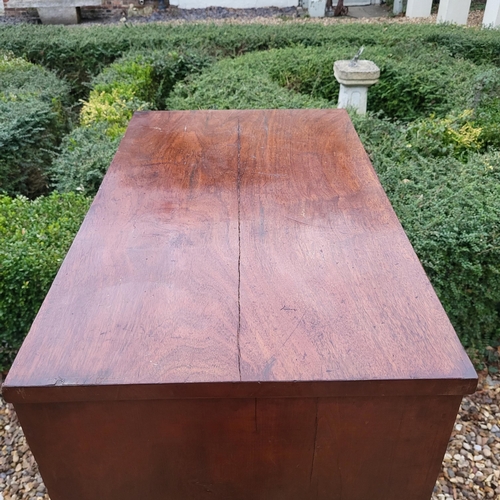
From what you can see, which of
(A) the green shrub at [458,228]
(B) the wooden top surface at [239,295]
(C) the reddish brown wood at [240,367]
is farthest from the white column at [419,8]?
(C) the reddish brown wood at [240,367]

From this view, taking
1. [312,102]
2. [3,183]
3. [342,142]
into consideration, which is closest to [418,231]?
[342,142]

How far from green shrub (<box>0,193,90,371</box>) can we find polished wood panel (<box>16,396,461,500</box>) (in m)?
1.31

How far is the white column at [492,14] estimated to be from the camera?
8.38 metres

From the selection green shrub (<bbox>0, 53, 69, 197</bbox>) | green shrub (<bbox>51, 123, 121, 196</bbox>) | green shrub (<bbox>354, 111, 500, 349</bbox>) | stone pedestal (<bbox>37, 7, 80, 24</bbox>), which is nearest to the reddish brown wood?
green shrub (<bbox>354, 111, 500, 349</bbox>)

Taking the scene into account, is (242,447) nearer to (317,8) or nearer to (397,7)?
(317,8)

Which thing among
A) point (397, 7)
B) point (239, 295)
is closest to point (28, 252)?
point (239, 295)

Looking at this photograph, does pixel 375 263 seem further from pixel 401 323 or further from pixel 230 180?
pixel 230 180

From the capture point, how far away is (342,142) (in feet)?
7.47

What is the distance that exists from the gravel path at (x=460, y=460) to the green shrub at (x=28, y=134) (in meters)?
1.68

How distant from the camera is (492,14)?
8.56 m

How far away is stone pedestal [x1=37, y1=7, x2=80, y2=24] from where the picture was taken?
406 inches

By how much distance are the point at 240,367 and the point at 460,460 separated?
6.02 ft

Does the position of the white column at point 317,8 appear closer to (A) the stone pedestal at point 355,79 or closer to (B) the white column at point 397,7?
(B) the white column at point 397,7

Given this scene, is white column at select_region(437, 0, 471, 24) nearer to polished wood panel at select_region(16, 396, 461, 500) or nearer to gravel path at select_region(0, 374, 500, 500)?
gravel path at select_region(0, 374, 500, 500)
